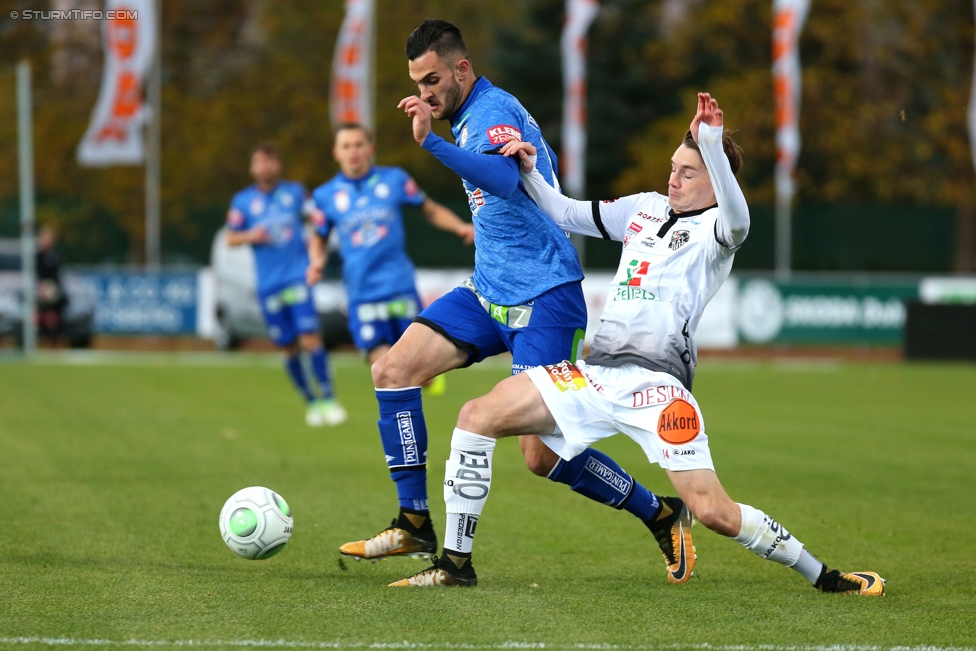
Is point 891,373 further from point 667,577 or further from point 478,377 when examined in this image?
point 667,577

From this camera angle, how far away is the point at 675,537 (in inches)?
227

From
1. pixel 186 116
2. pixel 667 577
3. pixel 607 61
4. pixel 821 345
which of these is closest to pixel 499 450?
pixel 667 577

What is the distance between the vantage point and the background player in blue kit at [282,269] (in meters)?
12.1

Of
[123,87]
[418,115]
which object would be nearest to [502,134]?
[418,115]

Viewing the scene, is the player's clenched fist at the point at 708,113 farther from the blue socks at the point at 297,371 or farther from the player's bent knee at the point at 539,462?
the blue socks at the point at 297,371

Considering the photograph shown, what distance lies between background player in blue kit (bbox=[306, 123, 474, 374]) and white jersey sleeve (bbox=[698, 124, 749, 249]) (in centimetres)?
568

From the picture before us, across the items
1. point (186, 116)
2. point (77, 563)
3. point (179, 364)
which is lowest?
point (179, 364)

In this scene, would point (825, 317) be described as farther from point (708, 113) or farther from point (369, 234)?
point (708, 113)

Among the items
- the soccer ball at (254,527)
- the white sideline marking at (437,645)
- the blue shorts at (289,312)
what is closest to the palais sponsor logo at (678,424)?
the white sideline marking at (437,645)

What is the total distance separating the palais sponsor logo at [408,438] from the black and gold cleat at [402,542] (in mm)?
219

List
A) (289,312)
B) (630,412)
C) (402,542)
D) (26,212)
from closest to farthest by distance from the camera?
(630,412), (402,542), (289,312), (26,212)

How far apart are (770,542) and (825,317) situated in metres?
18.2

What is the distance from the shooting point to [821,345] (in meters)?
22.8

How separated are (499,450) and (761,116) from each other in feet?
80.7
